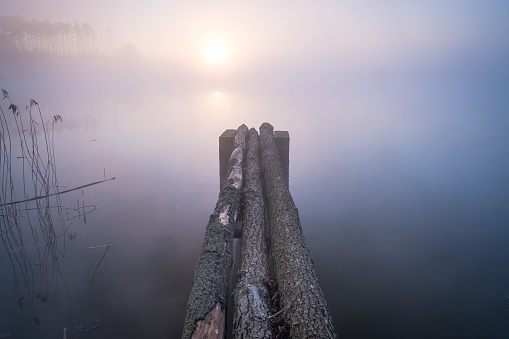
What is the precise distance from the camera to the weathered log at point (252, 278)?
2254mm

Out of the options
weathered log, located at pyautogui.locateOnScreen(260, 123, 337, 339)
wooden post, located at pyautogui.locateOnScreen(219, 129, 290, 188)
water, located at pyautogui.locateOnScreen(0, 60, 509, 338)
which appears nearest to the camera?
weathered log, located at pyautogui.locateOnScreen(260, 123, 337, 339)

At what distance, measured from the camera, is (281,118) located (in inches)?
1105

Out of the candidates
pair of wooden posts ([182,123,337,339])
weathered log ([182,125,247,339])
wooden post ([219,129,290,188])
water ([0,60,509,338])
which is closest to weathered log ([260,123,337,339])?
pair of wooden posts ([182,123,337,339])

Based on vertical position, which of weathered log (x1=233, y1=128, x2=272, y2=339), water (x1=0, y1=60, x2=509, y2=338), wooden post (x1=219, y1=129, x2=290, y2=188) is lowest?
water (x1=0, y1=60, x2=509, y2=338)

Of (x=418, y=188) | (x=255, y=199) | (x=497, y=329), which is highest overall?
(x=255, y=199)

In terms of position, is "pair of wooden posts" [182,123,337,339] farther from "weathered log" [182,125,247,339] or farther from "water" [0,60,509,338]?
"water" [0,60,509,338]

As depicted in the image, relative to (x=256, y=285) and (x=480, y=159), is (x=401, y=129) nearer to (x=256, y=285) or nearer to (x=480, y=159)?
(x=480, y=159)

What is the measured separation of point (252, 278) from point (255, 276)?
0.04m

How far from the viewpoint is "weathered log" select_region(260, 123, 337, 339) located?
2.24 metres

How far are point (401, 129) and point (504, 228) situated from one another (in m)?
16.6

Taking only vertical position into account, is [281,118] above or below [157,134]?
above

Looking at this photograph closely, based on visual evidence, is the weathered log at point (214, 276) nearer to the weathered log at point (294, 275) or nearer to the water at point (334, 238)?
the weathered log at point (294, 275)

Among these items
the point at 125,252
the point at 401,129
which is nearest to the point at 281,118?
the point at 401,129

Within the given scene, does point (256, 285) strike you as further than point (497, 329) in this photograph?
No
